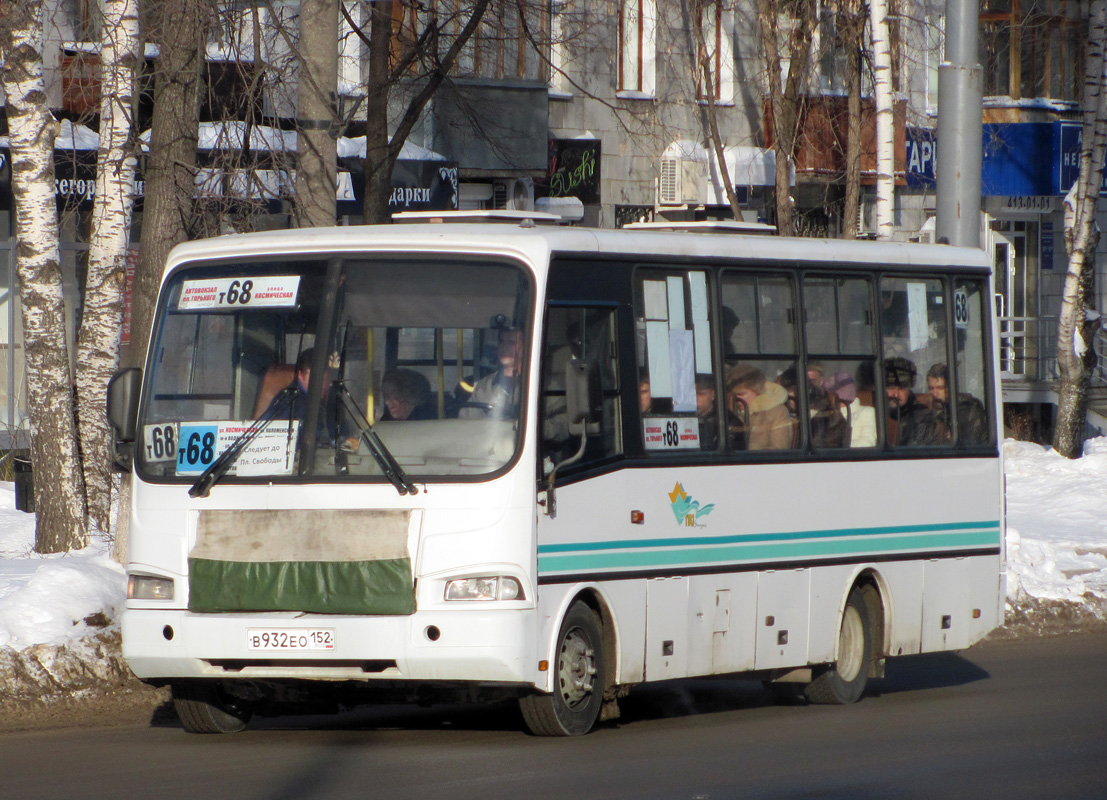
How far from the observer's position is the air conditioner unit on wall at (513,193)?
26.0m

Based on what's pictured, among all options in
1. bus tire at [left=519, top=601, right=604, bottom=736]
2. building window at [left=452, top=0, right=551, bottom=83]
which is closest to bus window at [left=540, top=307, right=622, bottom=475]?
bus tire at [left=519, top=601, right=604, bottom=736]

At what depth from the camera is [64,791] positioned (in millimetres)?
7359

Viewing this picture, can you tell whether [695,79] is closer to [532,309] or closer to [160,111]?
[160,111]

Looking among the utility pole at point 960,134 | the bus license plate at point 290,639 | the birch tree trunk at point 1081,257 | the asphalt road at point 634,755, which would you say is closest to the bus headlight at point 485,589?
the bus license plate at point 290,639

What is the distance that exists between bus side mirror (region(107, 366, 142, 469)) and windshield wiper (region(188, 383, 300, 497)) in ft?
1.76

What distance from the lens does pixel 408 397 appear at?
27.9 ft

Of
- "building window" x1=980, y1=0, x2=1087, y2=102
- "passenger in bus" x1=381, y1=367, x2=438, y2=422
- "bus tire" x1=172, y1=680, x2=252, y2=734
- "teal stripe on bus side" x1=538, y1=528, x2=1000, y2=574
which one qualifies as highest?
"building window" x1=980, y1=0, x2=1087, y2=102

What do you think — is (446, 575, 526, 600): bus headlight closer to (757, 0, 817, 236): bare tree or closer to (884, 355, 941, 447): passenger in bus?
(884, 355, 941, 447): passenger in bus

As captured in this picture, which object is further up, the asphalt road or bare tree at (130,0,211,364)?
bare tree at (130,0,211,364)

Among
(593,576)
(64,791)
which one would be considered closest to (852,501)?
(593,576)

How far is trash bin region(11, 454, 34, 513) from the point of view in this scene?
17047 mm

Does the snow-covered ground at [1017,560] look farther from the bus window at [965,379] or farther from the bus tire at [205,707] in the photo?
the bus window at [965,379]

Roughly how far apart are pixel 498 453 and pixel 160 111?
17.4ft

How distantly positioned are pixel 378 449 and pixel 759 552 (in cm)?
247
